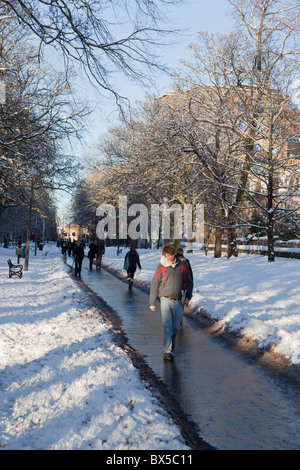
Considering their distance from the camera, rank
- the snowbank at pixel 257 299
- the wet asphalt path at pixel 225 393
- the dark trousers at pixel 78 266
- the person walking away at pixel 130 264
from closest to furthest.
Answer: the wet asphalt path at pixel 225 393, the snowbank at pixel 257 299, the person walking away at pixel 130 264, the dark trousers at pixel 78 266

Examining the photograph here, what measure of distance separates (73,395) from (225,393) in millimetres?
2006

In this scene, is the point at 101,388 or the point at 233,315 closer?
the point at 101,388

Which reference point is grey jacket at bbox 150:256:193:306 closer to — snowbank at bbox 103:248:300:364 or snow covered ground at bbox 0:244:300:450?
snow covered ground at bbox 0:244:300:450

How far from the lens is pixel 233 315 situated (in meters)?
11.8

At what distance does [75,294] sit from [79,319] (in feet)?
15.2

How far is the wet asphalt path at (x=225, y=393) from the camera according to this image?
192 inches

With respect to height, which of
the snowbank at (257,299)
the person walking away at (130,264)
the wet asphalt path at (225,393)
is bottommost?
the wet asphalt path at (225,393)

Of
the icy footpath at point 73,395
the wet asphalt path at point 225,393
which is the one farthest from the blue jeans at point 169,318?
the icy footpath at point 73,395

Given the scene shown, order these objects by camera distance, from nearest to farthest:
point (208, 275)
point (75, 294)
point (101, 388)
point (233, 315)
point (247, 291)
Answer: point (101, 388) → point (233, 315) → point (75, 294) → point (247, 291) → point (208, 275)

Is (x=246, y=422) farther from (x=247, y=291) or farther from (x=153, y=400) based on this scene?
(x=247, y=291)

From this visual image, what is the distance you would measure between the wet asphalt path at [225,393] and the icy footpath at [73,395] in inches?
22.2

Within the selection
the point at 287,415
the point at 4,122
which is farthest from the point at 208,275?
the point at 287,415

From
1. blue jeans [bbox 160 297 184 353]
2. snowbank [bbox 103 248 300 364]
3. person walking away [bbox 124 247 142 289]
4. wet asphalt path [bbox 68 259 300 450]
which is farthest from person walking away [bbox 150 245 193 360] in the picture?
person walking away [bbox 124 247 142 289]

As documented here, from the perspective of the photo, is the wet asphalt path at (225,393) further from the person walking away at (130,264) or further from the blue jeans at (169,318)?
the person walking away at (130,264)
